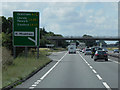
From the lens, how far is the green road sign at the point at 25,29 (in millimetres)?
28766

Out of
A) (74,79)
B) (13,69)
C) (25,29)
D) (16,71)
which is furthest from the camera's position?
(25,29)

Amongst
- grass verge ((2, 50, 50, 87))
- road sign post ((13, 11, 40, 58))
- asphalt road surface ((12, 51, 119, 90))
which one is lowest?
asphalt road surface ((12, 51, 119, 90))

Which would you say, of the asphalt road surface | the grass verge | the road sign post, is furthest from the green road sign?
the asphalt road surface

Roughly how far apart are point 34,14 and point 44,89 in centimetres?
2042

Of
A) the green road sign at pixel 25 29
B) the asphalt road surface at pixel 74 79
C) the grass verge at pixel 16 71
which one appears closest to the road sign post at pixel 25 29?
the green road sign at pixel 25 29

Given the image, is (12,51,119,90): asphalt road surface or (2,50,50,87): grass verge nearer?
(12,51,119,90): asphalt road surface

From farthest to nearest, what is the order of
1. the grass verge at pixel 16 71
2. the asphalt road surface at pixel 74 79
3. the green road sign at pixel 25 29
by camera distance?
the green road sign at pixel 25 29 < the grass verge at pixel 16 71 < the asphalt road surface at pixel 74 79

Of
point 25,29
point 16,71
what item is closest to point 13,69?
point 16,71

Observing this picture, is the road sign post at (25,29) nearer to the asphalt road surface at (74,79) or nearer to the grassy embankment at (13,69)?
the grassy embankment at (13,69)

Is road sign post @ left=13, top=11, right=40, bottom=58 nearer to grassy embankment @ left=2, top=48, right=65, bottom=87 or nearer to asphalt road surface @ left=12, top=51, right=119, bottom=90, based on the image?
grassy embankment @ left=2, top=48, right=65, bottom=87

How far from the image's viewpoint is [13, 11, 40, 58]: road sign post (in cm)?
2877

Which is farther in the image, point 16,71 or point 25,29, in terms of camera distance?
point 25,29

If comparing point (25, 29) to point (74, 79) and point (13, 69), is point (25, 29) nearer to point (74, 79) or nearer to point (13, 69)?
point (13, 69)

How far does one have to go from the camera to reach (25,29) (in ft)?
96.3
